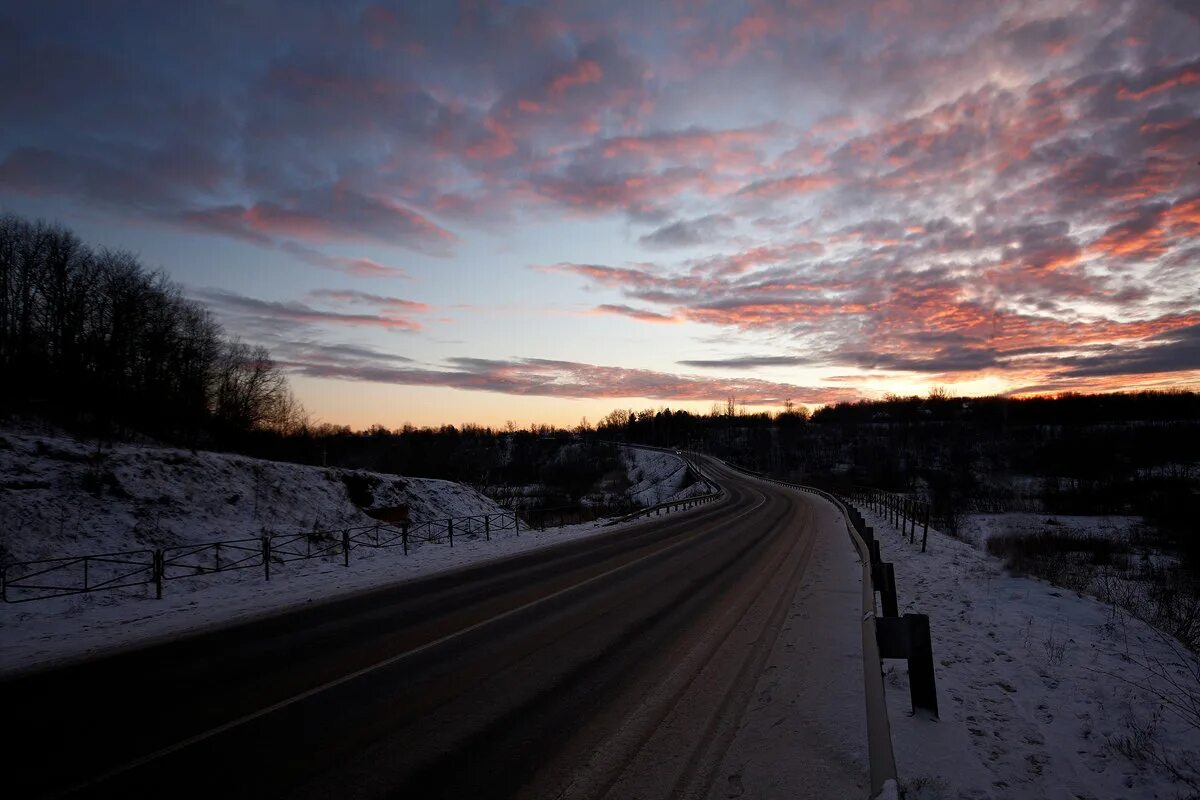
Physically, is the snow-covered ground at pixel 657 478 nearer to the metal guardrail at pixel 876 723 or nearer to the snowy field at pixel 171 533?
the snowy field at pixel 171 533

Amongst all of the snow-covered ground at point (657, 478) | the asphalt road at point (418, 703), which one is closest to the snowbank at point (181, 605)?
the asphalt road at point (418, 703)

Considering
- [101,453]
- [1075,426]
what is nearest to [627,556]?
[101,453]

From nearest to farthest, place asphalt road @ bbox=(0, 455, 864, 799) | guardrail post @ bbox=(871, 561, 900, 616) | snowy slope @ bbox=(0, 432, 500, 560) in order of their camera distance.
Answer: asphalt road @ bbox=(0, 455, 864, 799), guardrail post @ bbox=(871, 561, 900, 616), snowy slope @ bbox=(0, 432, 500, 560)

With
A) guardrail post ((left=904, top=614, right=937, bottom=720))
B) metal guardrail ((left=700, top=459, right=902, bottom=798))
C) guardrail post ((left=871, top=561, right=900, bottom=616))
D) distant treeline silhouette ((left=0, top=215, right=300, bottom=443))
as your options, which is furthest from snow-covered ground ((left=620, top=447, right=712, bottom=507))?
metal guardrail ((left=700, top=459, right=902, bottom=798))

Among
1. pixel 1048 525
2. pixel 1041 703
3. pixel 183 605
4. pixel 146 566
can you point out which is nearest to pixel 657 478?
pixel 1048 525

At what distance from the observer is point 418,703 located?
6035 mm

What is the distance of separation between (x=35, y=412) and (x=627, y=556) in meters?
31.8

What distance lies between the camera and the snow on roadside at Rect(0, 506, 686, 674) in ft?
30.0

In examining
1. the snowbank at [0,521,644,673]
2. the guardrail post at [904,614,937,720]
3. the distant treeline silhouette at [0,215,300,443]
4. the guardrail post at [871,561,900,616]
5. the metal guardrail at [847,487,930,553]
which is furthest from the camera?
the distant treeline silhouette at [0,215,300,443]

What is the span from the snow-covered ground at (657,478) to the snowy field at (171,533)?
49.1m

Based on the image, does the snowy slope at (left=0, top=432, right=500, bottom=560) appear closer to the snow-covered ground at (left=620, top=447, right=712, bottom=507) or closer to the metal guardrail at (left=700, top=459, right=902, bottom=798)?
the metal guardrail at (left=700, top=459, right=902, bottom=798)

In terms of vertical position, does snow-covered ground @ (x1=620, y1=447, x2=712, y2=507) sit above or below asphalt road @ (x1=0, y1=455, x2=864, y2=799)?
below

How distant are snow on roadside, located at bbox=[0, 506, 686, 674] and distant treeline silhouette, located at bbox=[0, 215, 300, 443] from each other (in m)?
22.9

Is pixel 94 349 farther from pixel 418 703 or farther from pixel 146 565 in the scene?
pixel 418 703
